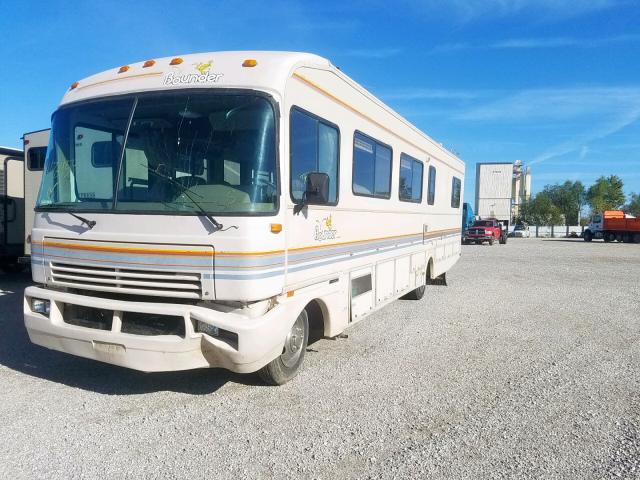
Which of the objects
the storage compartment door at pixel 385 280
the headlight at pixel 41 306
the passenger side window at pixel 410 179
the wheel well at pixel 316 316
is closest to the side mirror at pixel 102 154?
the headlight at pixel 41 306

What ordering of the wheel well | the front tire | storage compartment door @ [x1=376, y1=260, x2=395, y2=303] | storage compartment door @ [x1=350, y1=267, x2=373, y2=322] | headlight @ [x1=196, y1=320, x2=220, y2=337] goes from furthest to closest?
storage compartment door @ [x1=376, y1=260, x2=395, y2=303]
storage compartment door @ [x1=350, y1=267, x2=373, y2=322]
the wheel well
the front tire
headlight @ [x1=196, y1=320, x2=220, y2=337]

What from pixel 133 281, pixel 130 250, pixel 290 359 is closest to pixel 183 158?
pixel 130 250

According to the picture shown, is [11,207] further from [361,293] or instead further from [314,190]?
[314,190]

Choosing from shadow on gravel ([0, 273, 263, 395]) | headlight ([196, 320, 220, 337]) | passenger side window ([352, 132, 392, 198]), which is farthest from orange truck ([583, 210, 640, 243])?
headlight ([196, 320, 220, 337])

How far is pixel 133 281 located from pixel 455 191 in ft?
29.5

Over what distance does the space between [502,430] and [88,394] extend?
11.7 ft

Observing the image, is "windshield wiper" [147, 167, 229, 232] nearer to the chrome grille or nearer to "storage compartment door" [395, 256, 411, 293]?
the chrome grille

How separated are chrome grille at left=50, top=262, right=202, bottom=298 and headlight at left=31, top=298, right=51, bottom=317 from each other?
0.26 metres

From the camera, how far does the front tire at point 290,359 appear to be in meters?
4.67

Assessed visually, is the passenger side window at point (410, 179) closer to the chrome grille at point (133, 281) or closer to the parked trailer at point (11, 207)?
the chrome grille at point (133, 281)

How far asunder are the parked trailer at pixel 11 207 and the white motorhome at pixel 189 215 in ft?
22.9

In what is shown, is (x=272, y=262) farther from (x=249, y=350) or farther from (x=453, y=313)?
(x=453, y=313)

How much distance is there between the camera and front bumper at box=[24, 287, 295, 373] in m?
4.00

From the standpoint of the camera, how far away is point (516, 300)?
10.1 m
